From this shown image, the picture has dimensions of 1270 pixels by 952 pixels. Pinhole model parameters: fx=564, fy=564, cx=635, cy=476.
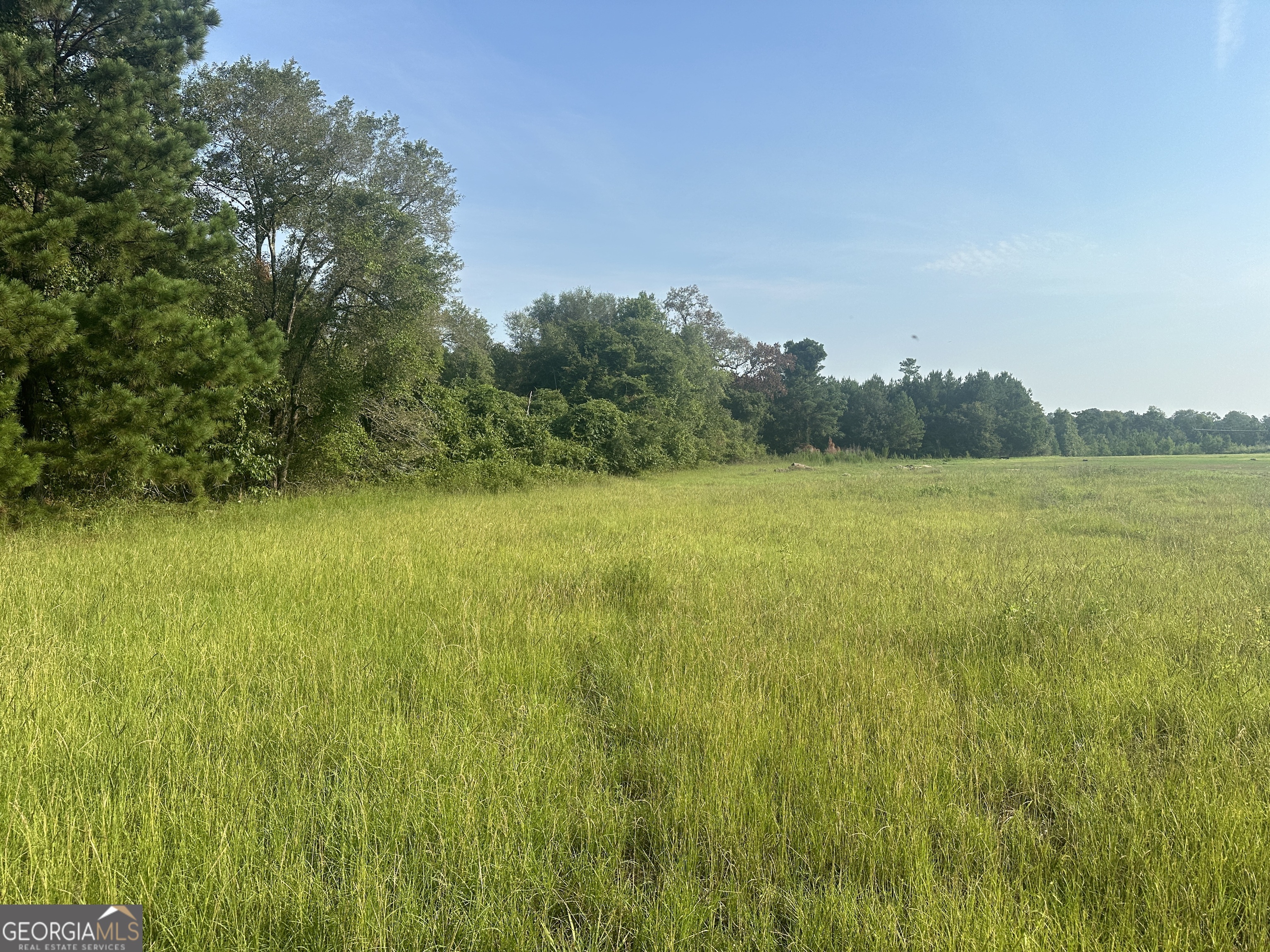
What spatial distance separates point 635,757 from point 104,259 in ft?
36.9

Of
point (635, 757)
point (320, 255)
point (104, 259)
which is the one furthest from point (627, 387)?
point (635, 757)

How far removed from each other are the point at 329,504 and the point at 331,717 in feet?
36.6

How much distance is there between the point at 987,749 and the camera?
9.47 feet

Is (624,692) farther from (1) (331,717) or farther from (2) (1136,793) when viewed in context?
(2) (1136,793)

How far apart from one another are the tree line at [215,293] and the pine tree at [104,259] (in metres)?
0.03

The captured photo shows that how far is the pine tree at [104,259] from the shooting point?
24.8 ft

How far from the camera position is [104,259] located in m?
8.78

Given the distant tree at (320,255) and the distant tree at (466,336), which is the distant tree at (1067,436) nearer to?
the distant tree at (466,336)

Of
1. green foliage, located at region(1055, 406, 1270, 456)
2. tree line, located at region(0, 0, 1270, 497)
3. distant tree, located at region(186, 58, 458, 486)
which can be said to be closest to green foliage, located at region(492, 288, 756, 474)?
tree line, located at region(0, 0, 1270, 497)

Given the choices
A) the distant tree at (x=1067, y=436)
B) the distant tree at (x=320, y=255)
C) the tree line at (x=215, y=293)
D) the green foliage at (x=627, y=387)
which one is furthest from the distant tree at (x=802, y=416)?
the distant tree at (x=320, y=255)

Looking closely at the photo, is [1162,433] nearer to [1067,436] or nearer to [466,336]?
[1067,436]

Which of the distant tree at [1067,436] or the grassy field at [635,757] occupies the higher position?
the distant tree at [1067,436]

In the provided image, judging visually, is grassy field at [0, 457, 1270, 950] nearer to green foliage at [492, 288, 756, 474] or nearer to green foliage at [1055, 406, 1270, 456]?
green foliage at [492, 288, 756, 474]

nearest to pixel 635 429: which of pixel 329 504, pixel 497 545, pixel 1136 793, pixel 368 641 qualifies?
pixel 329 504
